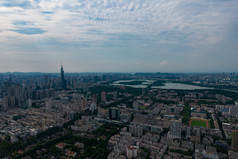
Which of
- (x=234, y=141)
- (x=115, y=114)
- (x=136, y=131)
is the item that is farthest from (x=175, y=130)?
(x=115, y=114)

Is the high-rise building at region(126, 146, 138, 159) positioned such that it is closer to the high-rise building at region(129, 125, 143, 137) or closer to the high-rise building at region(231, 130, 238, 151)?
the high-rise building at region(129, 125, 143, 137)

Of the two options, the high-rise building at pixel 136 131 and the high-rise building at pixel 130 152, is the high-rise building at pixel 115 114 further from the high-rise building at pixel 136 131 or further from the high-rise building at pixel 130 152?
the high-rise building at pixel 130 152

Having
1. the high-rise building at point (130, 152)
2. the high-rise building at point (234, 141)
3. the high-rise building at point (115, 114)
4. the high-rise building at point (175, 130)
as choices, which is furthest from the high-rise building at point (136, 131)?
the high-rise building at point (234, 141)

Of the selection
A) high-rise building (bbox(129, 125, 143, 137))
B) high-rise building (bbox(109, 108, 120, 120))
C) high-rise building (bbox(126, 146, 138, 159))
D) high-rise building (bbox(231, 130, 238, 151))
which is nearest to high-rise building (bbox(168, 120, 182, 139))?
high-rise building (bbox(129, 125, 143, 137))

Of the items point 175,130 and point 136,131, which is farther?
point 136,131

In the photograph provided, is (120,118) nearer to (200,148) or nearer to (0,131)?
(200,148)

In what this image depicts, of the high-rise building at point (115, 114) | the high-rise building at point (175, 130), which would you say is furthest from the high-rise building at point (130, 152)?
the high-rise building at point (115, 114)

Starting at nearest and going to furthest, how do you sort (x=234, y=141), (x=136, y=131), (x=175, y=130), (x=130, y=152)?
(x=130, y=152), (x=234, y=141), (x=175, y=130), (x=136, y=131)

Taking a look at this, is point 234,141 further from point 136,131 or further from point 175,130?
point 136,131

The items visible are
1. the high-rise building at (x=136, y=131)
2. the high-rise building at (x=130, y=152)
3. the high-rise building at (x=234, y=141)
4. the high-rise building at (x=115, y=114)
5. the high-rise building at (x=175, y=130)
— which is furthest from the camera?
the high-rise building at (x=115, y=114)

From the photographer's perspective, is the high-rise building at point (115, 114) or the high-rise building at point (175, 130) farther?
the high-rise building at point (115, 114)

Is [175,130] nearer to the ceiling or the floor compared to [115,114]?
nearer to the ceiling

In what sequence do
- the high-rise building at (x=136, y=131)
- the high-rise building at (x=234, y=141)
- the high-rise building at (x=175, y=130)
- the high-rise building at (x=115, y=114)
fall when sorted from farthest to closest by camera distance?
the high-rise building at (x=115, y=114) < the high-rise building at (x=136, y=131) < the high-rise building at (x=175, y=130) < the high-rise building at (x=234, y=141)
